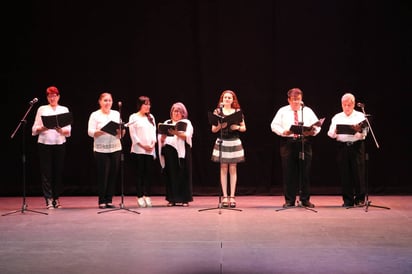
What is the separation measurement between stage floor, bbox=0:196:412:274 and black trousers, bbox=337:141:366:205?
0.22 metres

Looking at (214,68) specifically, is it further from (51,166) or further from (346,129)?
(51,166)

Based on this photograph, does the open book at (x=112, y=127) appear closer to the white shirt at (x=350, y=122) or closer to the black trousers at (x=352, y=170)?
the white shirt at (x=350, y=122)

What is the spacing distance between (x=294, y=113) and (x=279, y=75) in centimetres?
172

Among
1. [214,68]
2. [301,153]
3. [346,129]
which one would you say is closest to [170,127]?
[301,153]

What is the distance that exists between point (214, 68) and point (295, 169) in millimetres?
2403

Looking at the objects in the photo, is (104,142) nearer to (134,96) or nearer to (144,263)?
Answer: (134,96)

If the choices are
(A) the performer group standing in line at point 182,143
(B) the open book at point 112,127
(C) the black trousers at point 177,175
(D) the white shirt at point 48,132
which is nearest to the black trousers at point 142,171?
A: (A) the performer group standing in line at point 182,143

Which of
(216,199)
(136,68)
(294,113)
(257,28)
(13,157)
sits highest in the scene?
(257,28)

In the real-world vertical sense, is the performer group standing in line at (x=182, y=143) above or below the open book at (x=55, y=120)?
below

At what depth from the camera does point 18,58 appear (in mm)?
A: 9766

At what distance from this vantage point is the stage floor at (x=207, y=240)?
4.69m

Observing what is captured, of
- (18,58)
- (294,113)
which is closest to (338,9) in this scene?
(294,113)

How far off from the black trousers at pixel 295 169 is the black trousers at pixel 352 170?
0.46 m

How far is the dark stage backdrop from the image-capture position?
9.58m
